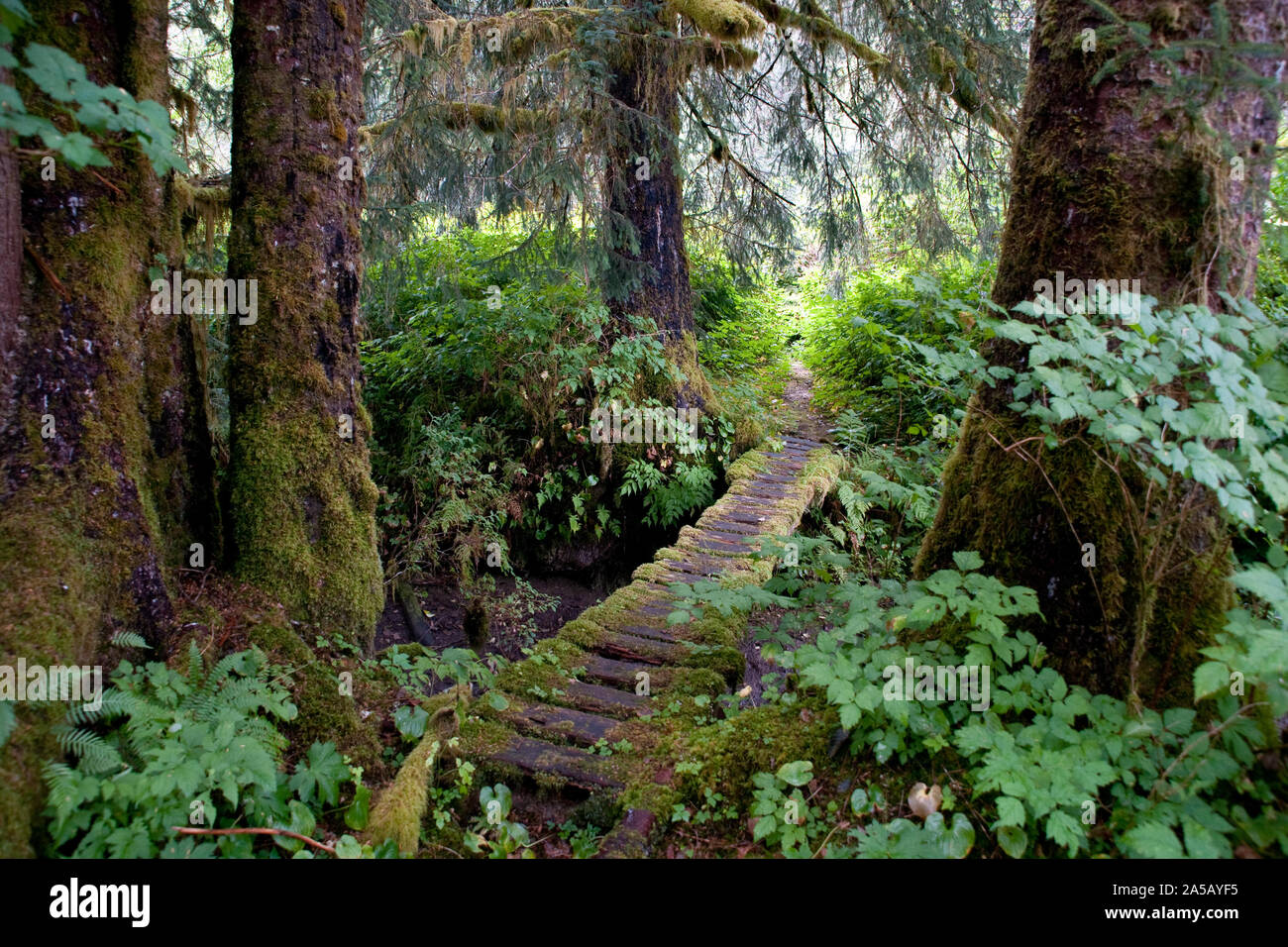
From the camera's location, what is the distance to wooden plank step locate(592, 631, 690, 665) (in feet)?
14.1

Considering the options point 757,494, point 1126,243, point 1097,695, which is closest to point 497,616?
point 757,494

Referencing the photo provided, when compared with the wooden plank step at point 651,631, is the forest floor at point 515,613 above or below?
below

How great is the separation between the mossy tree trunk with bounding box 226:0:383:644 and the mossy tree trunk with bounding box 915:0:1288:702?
131 inches

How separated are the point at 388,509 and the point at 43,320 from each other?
470 cm

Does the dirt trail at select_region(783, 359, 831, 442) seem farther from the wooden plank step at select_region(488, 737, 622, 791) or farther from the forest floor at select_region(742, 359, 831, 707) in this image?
the wooden plank step at select_region(488, 737, 622, 791)

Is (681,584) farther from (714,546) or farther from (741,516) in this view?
(741,516)

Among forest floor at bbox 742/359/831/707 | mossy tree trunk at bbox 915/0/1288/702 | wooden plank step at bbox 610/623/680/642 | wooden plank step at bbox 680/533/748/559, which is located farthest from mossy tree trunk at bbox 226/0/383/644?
mossy tree trunk at bbox 915/0/1288/702

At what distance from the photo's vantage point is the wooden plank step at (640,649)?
14.1 feet

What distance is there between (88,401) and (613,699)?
9.18 ft

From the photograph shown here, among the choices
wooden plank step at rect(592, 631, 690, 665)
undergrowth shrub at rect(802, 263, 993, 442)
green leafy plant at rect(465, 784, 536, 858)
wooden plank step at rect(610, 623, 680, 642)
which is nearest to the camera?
→ green leafy plant at rect(465, 784, 536, 858)

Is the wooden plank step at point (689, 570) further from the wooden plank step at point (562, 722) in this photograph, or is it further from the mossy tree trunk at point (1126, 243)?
the mossy tree trunk at point (1126, 243)

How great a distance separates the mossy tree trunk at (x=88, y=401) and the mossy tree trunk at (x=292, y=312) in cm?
31

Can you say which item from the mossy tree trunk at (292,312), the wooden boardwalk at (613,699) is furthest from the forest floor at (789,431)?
the mossy tree trunk at (292,312)

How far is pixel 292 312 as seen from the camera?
12.0 ft
